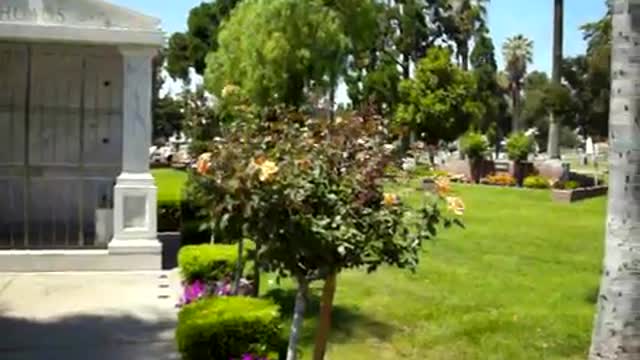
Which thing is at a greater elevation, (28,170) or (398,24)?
(398,24)

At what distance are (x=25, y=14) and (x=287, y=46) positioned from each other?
61.3 feet

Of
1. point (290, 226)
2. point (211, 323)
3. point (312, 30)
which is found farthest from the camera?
point (312, 30)

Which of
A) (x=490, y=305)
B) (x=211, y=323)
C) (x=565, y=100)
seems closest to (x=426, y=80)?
(x=565, y=100)

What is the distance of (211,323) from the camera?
640 centimetres

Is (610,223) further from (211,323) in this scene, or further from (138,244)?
(138,244)

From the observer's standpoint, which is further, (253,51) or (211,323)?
(253,51)

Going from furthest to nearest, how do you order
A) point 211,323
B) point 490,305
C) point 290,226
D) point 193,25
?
point 193,25 < point 490,305 < point 211,323 < point 290,226

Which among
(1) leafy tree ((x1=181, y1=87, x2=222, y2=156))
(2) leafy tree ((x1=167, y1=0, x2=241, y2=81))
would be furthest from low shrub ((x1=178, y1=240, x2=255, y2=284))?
(2) leafy tree ((x1=167, y1=0, x2=241, y2=81))

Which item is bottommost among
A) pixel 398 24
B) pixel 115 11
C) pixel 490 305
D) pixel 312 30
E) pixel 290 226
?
pixel 490 305

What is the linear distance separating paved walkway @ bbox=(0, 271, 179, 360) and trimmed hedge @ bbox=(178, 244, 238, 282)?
0.37 meters

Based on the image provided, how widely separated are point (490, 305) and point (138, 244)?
5064mm

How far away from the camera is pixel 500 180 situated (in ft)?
100

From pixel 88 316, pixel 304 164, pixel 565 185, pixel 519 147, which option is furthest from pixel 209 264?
pixel 519 147

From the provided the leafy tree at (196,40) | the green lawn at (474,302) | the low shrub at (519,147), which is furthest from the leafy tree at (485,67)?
the green lawn at (474,302)
